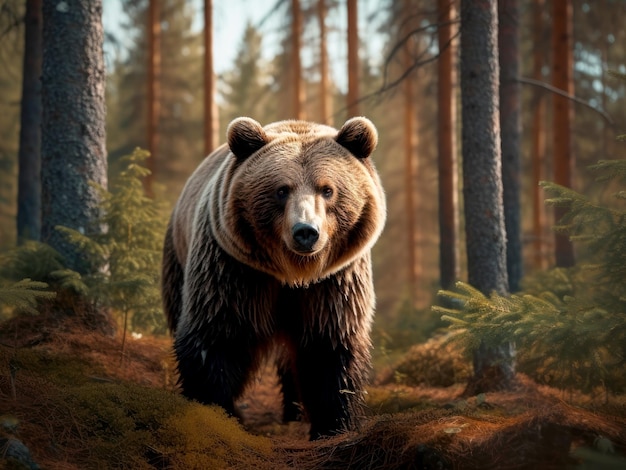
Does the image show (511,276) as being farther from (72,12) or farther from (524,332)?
(72,12)

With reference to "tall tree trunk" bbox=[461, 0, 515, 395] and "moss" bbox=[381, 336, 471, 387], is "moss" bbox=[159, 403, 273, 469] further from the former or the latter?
"moss" bbox=[381, 336, 471, 387]

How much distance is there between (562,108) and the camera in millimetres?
14039

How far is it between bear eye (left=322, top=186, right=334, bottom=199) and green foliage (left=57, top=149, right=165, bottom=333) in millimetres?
2454

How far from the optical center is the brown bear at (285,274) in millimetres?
5008

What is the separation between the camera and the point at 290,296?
5.39m

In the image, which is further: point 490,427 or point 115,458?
point 490,427

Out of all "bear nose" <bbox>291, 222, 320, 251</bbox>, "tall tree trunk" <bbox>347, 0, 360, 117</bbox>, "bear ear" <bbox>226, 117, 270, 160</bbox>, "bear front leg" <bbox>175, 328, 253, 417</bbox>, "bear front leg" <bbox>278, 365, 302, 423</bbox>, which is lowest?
"bear front leg" <bbox>278, 365, 302, 423</bbox>

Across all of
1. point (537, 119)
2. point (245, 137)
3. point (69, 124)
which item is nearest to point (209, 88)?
point (69, 124)

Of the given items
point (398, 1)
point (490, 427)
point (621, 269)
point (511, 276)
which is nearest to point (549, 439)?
point (490, 427)

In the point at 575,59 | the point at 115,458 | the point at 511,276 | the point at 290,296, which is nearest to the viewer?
the point at 115,458

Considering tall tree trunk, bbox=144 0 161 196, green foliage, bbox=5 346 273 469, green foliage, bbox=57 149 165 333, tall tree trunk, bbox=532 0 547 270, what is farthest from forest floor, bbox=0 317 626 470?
tall tree trunk, bbox=144 0 161 196

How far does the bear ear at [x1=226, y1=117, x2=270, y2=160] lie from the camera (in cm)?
526

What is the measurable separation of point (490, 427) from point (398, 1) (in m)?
14.1

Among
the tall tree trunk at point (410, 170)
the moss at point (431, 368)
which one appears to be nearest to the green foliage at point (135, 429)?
the moss at point (431, 368)
